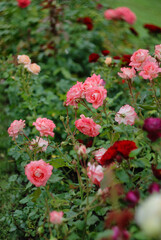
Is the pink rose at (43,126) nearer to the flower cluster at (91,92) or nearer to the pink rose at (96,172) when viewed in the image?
the flower cluster at (91,92)

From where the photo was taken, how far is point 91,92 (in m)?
1.12

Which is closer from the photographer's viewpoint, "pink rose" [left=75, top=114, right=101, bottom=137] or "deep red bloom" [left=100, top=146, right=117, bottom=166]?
"deep red bloom" [left=100, top=146, right=117, bottom=166]

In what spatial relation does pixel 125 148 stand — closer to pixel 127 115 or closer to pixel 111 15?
pixel 127 115

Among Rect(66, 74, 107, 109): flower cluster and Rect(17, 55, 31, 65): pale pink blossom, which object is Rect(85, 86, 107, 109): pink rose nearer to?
Rect(66, 74, 107, 109): flower cluster

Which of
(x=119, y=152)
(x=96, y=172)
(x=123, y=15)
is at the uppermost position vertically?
(x=119, y=152)

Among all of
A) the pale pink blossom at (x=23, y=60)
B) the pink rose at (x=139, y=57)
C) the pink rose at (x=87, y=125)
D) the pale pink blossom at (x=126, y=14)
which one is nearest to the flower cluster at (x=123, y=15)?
the pale pink blossom at (x=126, y=14)

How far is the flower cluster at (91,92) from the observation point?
112cm

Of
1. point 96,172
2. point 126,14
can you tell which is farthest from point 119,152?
point 126,14

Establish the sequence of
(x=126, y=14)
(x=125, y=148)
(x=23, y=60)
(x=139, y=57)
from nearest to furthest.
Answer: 1. (x=125, y=148)
2. (x=139, y=57)
3. (x=23, y=60)
4. (x=126, y=14)

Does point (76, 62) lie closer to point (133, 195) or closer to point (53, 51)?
point (53, 51)

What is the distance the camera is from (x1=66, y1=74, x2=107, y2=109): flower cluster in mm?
1115

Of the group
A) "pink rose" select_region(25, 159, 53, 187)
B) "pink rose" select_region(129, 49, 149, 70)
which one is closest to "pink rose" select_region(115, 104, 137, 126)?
"pink rose" select_region(129, 49, 149, 70)

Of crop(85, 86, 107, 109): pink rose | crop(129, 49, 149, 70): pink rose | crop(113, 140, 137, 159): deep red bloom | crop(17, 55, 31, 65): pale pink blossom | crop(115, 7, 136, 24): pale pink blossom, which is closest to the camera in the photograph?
crop(113, 140, 137, 159): deep red bloom

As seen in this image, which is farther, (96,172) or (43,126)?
(43,126)
